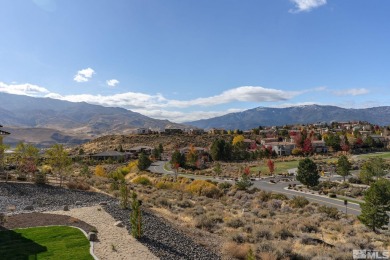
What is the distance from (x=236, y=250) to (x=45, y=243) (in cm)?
929

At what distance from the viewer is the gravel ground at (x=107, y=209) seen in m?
15.1

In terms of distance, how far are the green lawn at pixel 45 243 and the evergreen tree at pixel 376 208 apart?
20747mm

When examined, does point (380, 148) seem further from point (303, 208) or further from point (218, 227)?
point (218, 227)

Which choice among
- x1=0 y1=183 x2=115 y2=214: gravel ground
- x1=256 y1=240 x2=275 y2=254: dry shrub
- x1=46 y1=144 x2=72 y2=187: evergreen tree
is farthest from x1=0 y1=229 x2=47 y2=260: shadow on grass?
x1=46 y1=144 x2=72 y2=187: evergreen tree

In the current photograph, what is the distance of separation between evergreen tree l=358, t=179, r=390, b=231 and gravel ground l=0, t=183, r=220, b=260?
15.3m

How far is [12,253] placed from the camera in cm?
1360

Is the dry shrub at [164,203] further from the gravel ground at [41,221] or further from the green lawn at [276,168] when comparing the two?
the green lawn at [276,168]

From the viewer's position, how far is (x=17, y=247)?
1441cm

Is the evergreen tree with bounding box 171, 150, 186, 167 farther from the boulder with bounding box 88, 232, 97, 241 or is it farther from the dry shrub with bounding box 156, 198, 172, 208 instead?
the boulder with bounding box 88, 232, 97, 241

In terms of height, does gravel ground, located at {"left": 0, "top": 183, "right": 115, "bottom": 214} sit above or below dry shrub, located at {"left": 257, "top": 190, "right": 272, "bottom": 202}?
above

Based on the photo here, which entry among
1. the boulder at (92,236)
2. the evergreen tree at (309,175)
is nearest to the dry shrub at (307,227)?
the boulder at (92,236)

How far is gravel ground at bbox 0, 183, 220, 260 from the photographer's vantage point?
15097 millimetres

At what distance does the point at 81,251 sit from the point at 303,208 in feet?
85.1

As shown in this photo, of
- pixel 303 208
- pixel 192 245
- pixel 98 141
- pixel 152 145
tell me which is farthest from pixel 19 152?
pixel 98 141
